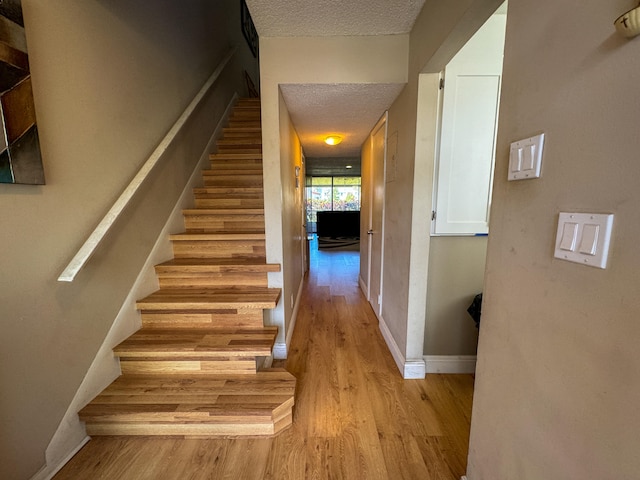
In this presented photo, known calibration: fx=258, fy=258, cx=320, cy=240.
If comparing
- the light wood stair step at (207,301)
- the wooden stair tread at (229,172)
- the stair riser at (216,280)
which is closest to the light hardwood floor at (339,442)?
the light wood stair step at (207,301)

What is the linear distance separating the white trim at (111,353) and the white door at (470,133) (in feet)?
6.90

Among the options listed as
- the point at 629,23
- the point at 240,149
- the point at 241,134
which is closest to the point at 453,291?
the point at 629,23

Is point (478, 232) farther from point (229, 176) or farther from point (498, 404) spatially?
point (229, 176)

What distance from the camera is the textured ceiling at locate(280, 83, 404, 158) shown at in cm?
189

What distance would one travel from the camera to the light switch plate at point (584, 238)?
55 centimetres

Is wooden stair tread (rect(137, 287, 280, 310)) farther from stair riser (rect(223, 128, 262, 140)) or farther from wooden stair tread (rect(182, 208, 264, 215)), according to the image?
stair riser (rect(223, 128, 262, 140))

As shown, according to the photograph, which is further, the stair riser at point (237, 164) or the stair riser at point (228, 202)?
the stair riser at point (237, 164)

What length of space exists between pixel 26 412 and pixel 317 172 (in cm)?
878

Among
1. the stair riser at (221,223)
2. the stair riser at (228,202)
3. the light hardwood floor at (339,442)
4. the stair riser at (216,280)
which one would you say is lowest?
the light hardwood floor at (339,442)

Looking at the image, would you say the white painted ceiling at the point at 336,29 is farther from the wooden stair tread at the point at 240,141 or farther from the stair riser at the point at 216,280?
the stair riser at the point at 216,280

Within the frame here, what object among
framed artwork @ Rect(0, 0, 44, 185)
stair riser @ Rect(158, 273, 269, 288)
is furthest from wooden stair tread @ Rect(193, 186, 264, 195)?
framed artwork @ Rect(0, 0, 44, 185)

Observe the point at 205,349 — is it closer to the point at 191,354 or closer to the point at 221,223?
the point at 191,354

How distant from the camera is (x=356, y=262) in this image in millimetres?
5574

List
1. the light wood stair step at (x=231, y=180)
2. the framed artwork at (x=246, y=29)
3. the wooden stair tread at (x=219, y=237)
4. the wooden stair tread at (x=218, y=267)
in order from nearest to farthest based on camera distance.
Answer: the wooden stair tread at (x=218, y=267)
the wooden stair tread at (x=219, y=237)
the light wood stair step at (x=231, y=180)
the framed artwork at (x=246, y=29)
